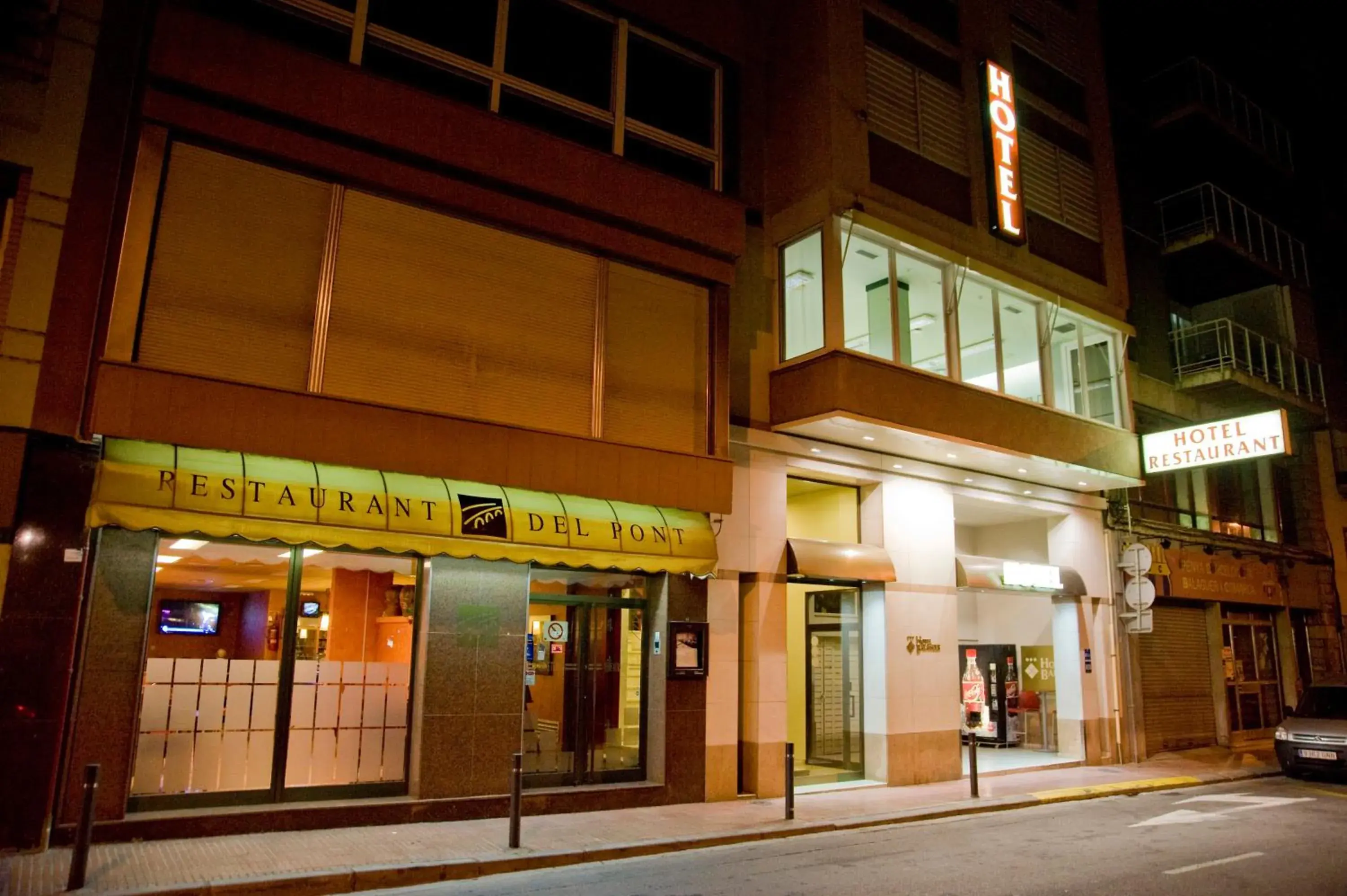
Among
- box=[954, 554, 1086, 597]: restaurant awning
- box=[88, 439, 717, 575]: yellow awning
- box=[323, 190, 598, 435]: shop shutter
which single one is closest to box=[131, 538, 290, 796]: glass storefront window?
box=[88, 439, 717, 575]: yellow awning

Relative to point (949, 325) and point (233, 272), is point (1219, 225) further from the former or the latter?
point (233, 272)

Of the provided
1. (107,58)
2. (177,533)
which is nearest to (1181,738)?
(177,533)

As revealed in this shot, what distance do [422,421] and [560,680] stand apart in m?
4.13

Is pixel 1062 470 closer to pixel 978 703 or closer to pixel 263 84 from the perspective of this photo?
pixel 978 703

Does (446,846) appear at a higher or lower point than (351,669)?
lower

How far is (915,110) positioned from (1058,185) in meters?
4.57

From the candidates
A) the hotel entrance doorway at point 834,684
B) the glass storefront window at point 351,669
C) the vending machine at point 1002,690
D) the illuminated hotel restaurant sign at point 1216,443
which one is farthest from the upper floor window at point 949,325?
the glass storefront window at point 351,669

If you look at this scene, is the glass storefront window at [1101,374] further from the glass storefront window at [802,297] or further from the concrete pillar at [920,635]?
the glass storefront window at [802,297]

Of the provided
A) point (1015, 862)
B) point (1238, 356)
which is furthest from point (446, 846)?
point (1238, 356)

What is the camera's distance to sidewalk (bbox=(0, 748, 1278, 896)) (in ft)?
25.3

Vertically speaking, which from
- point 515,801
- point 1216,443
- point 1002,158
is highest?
point 1002,158

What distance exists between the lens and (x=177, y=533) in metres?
9.27

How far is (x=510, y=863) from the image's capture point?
8.78 metres

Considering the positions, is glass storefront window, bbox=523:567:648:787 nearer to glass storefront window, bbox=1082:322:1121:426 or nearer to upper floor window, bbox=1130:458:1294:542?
glass storefront window, bbox=1082:322:1121:426
